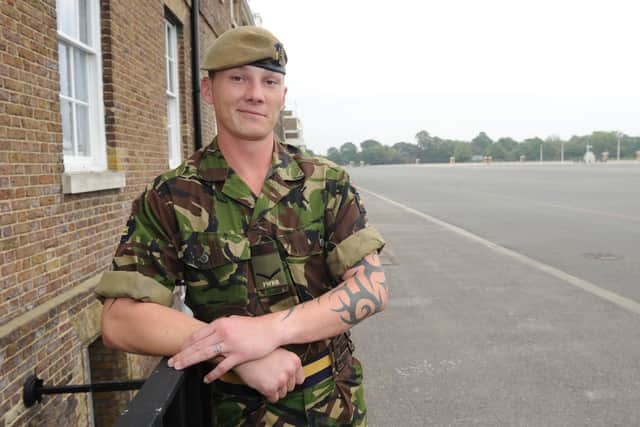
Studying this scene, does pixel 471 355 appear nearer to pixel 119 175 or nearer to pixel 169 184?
pixel 119 175

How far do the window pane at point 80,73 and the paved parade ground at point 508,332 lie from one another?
3.34 m

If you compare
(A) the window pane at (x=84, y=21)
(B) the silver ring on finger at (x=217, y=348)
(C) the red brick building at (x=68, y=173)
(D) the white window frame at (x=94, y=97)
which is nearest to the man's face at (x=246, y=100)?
(B) the silver ring on finger at (x=217, y=348)

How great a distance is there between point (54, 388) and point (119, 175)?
2.09m

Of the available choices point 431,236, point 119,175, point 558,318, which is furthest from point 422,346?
point 431,236

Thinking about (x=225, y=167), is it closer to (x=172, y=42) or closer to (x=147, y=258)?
(x=147, y=258)

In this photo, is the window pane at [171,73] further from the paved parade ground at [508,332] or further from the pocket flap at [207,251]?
the pocket flap at [207,251]

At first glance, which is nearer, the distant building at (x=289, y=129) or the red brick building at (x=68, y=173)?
the red brick building at (x=68, y=173)

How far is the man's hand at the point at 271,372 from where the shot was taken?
147cm

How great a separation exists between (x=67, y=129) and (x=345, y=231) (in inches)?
129

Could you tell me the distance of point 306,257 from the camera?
168 centimetres

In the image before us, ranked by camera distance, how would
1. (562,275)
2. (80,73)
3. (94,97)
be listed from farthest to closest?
1. (562,275)
2. (94,97)
3. (80,73)

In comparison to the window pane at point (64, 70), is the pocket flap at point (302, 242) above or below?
below

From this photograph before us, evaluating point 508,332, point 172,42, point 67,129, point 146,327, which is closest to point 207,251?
point 146,327

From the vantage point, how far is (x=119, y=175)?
464cm
